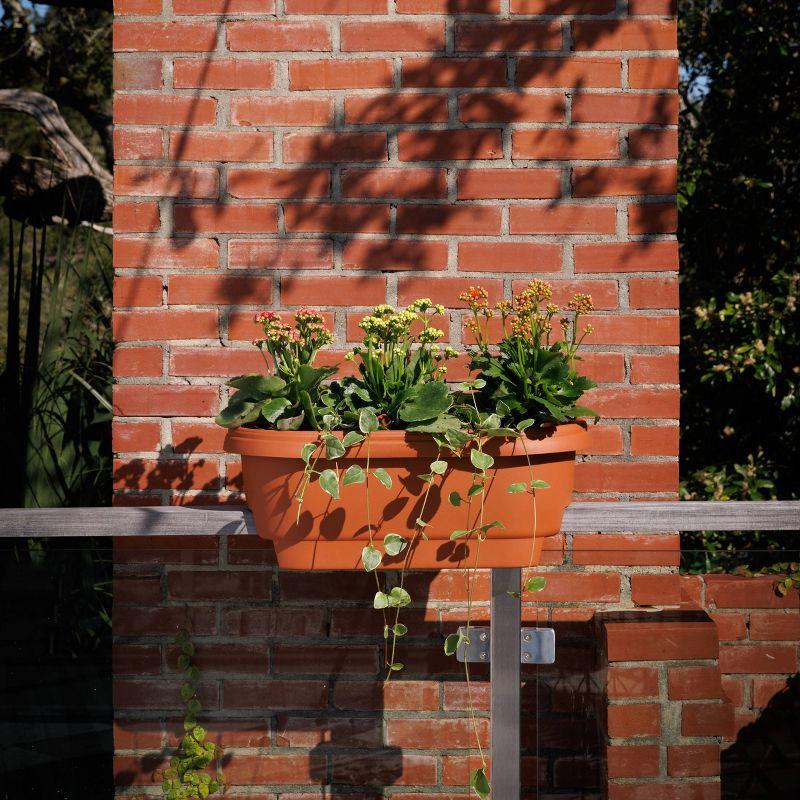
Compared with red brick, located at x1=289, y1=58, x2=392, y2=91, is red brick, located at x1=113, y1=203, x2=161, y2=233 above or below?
below

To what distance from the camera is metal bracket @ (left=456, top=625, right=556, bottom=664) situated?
1.34 metres

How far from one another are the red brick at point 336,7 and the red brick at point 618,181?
534 millimetres

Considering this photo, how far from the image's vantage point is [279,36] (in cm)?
177

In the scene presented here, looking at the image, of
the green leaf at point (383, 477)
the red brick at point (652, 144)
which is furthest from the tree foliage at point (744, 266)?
the green leaf at point (383, 477)

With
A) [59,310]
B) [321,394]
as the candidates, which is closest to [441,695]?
[321,394]

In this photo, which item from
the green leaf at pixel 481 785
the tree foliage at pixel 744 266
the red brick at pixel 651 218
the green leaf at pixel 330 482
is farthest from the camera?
the tree foliage at pixel 744 266

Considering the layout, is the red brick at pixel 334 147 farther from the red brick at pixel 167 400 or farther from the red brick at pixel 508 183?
the red brick at pixel 167 400

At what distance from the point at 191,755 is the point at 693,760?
806 millimetres

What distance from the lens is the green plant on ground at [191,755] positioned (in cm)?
136

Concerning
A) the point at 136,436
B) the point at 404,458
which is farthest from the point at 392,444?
the point at 136,436

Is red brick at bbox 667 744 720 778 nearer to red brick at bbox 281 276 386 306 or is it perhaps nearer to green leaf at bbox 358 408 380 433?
green leaf at bbox 358 408 380 433

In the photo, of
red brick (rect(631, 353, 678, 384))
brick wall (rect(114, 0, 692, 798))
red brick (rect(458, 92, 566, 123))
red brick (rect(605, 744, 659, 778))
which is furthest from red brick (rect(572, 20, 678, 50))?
red brick (rect(605, 744, 659, 778))

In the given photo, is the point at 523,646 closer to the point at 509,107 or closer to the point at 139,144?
the point at 509,107

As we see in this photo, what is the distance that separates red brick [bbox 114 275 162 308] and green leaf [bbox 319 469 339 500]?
0.76 meters
